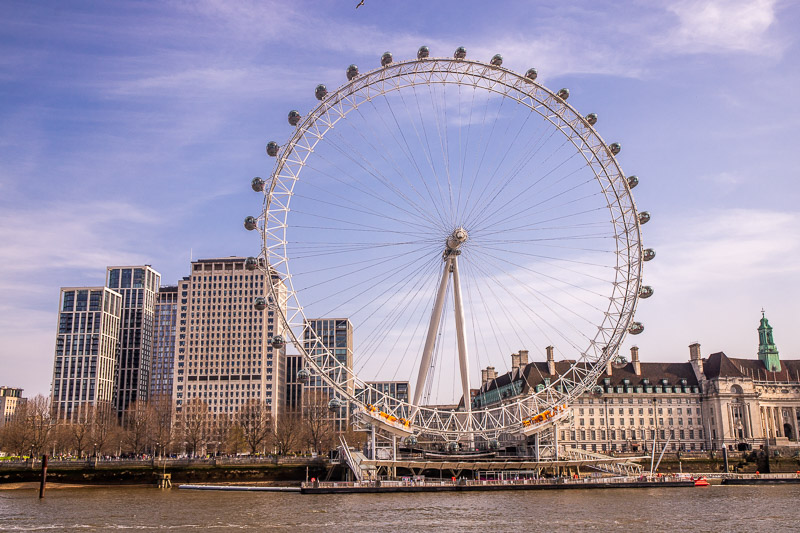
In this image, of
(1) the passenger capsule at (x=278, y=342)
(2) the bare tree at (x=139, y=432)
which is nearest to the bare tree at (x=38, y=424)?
(2) the bare tree at (x=139, y=432)

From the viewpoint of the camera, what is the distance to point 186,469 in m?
103

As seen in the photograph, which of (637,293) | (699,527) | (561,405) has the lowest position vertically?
(699,527)

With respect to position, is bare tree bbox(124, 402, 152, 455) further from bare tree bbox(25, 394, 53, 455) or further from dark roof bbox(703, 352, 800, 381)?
dark roof bbox(703, 352, 800, 381)

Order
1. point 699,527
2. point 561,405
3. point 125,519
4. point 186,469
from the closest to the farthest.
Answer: point 699,527 → point 125,519 → point 561,405 → point 186,469

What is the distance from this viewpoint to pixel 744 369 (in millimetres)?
142125

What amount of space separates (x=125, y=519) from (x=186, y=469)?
154 feet

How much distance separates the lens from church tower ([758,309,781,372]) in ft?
474

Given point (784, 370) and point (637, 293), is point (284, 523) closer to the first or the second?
point (637, 293)

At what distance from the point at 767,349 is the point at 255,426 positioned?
310 ft

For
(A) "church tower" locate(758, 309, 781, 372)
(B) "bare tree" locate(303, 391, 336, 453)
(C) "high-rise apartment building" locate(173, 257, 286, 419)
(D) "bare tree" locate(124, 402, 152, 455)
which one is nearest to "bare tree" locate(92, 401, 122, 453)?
(D) "bare tree" locate(124, 402, 152, 455)

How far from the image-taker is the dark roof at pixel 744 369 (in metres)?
135

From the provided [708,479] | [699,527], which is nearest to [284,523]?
[699,527]

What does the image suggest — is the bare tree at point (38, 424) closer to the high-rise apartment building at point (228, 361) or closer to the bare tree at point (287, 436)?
the bare tree at point (287, 436)

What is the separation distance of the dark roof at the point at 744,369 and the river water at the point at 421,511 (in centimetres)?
5403
